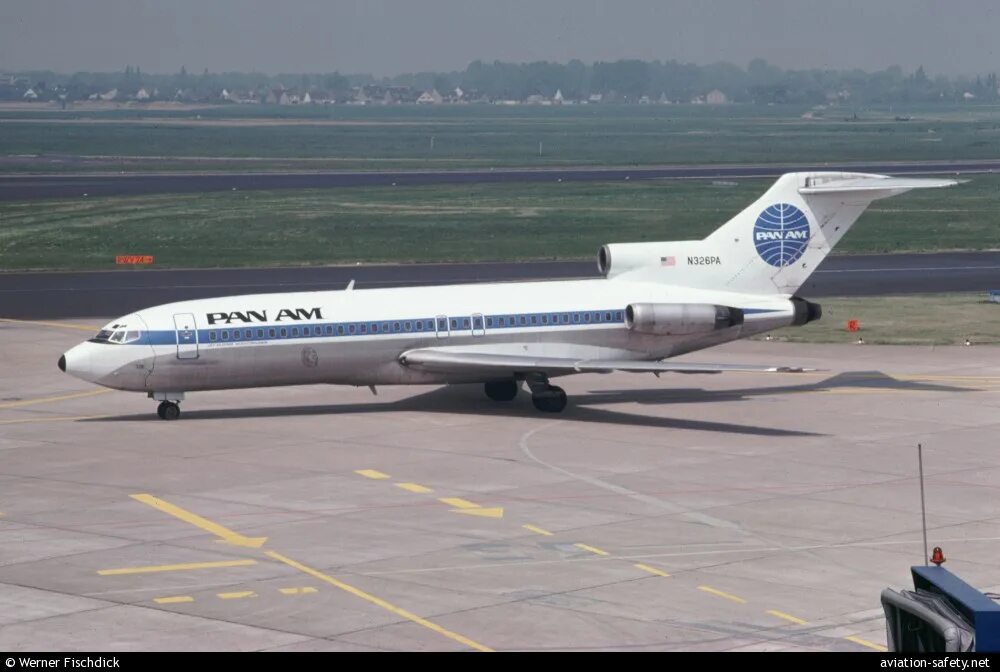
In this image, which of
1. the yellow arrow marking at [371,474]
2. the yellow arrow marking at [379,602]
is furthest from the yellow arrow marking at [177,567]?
the yellow arrow marking at [371,474]

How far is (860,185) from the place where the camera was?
45.0 m

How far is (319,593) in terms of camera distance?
969 inches

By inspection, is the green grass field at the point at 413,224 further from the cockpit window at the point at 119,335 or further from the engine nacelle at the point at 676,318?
the cockpit window at the point at 119,335

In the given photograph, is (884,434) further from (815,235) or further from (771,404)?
(815,235)

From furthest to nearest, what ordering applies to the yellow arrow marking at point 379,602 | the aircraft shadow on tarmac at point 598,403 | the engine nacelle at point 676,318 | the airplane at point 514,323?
the engine nacelle at point 676,318
the aircraft shadow on tarmac at point 598,403
the airplane at point 514,323
the yellow arrow marking at point 379,602

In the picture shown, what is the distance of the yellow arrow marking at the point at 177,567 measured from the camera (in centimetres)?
2597

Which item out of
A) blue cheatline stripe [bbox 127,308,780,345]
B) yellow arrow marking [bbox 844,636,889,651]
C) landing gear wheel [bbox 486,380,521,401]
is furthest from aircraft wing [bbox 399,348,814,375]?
yellow arrow marking [bbox 844,636,889,651]

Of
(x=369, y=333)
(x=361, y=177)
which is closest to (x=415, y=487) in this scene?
(x=369, y=333)

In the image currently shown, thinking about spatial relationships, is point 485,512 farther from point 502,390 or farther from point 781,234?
point 781,234

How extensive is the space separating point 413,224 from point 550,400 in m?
52.4

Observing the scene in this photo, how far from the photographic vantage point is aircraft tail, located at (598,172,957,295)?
145 feet

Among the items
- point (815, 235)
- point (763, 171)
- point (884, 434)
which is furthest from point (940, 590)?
point (763, 171)

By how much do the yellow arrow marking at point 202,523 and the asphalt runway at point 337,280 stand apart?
29491 mm

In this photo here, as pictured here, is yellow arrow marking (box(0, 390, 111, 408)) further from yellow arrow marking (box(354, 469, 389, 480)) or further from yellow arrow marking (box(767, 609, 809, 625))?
yellow arrow marking (box(767, 609, 809, 625))
